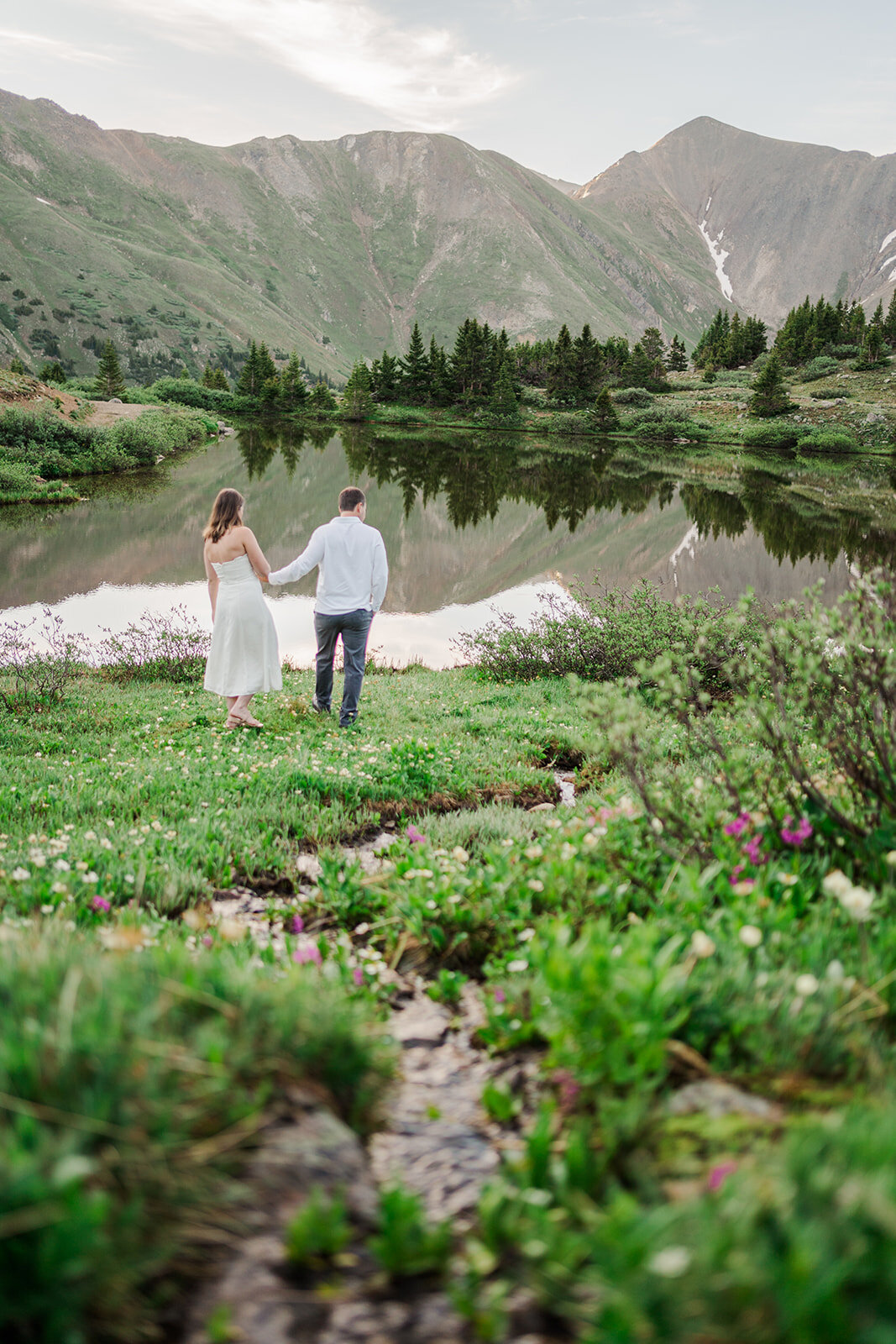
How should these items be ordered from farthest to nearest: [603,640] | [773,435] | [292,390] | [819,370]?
1. [819,370]
2. [292,390]
3. [773,435]
4. [603,640]

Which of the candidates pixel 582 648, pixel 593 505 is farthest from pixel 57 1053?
pixel 593 505

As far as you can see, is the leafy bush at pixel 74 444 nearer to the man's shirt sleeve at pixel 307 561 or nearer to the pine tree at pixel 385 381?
the man's shirt sleeve at pixel 307 561

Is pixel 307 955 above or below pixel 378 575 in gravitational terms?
below

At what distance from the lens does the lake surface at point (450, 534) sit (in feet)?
67.1

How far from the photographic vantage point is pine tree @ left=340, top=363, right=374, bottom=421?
92.8m

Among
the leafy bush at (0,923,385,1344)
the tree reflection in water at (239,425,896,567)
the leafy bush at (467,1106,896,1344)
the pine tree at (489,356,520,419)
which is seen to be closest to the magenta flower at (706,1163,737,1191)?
the leafy bush at (467,1106,896,1344)

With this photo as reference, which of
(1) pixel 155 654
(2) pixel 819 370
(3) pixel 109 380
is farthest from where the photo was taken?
(2) pixel 819 370

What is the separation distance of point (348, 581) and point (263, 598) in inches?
46.4

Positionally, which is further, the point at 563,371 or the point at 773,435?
the point at 563,371

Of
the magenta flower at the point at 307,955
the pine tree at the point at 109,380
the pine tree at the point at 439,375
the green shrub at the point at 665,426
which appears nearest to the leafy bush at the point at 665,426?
the green shrub at the point at 665,426

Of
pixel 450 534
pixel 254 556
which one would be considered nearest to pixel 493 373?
pixel 450 534

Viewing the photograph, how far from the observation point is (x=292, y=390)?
315 ft

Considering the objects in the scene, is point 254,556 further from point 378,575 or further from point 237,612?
point 378,575

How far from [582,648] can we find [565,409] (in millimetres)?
93967
